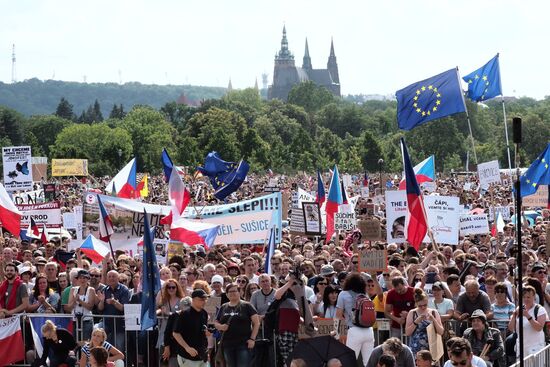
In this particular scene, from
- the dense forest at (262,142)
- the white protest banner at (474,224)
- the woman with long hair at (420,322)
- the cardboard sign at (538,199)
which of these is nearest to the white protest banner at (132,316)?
the woman with long hair at (420,322)

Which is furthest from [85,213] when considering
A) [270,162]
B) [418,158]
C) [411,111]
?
[418,158]

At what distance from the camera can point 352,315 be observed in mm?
13641

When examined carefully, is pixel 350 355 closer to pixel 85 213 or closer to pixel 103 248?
pixel 103 248

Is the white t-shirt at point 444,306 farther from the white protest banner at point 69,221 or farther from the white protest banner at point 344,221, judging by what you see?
the white protest banner at point 69,221

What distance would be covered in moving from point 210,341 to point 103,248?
5601mm

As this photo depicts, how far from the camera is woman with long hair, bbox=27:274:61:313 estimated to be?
54.2 feet

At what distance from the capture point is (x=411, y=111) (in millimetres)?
23141

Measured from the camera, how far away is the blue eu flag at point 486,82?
25672 mm

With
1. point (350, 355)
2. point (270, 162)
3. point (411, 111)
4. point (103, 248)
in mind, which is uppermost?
point (270, 162)

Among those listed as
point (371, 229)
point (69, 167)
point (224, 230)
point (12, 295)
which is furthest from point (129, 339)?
point (69, 167)

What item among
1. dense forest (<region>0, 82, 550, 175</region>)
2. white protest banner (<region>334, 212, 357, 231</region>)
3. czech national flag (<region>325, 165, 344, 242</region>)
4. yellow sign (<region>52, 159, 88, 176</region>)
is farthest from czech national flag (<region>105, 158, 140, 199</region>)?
dense forest (<region>0, 82, 550, 175</region>)

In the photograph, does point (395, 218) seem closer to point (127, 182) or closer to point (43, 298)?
point (43, 298)

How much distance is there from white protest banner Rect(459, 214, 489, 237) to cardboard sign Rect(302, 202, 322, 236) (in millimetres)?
2662

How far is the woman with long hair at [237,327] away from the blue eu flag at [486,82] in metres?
12.4
